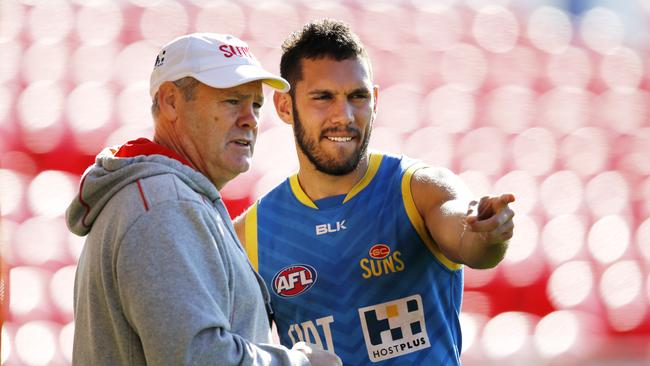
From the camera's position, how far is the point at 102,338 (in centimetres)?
196

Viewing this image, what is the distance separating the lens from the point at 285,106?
331cm

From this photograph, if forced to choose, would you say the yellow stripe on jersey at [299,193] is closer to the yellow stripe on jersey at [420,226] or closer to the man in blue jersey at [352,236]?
the man in blue jersey at [352,236]

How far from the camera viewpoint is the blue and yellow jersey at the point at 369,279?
3006mm

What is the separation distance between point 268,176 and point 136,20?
1146 millimetres

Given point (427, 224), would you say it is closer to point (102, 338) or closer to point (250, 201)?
point (102, 338)

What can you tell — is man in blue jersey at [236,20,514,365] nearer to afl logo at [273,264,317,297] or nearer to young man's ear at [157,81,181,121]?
afl logo at [273,264,317,297]

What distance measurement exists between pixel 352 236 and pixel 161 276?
1.35 m

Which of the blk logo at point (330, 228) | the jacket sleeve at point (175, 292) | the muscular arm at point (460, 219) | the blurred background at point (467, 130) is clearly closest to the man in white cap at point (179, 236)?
the jacket sleeve at point (175, 292)

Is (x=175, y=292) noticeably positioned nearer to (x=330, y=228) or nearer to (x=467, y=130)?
(x=330, y=228)

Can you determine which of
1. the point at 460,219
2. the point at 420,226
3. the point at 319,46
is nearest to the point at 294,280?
the point at 420,226

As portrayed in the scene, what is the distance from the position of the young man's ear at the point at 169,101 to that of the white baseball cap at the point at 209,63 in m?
0.02

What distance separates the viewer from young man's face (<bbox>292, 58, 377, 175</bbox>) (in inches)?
122

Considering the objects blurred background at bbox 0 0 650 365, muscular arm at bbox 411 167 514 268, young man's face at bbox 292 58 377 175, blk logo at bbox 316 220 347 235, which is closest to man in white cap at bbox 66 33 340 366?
muscular arm at bbox 411 167 514 268

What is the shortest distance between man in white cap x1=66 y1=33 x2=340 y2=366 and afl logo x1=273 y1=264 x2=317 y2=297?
2.67 feet
